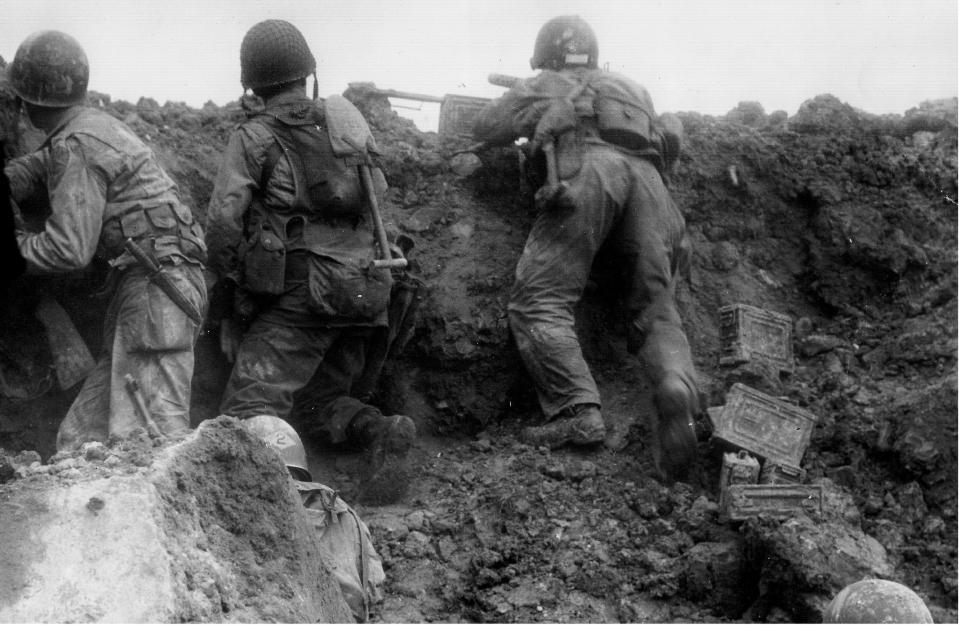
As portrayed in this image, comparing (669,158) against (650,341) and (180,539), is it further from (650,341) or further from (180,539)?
(180,539)

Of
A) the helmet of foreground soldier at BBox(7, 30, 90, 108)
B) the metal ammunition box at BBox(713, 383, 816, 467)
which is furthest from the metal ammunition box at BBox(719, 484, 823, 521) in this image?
the helmet of foreground soldier at BBox(7, 30, 90, 108)

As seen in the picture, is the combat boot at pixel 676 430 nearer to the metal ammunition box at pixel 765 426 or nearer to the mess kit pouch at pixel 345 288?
the metal ammunition box at pixel 765 426

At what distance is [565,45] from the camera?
10.3 m

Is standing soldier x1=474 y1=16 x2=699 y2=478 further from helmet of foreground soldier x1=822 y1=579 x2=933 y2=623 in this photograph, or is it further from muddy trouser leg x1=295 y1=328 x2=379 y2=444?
helmet of foreground soldier x1=822 y1=579 x2=933 y2=623

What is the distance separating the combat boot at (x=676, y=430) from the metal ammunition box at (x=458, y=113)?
2463 millimetres

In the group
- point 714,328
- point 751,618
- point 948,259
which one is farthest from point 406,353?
point 948,259

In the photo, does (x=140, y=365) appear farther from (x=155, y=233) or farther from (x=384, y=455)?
(x=384, y=455)

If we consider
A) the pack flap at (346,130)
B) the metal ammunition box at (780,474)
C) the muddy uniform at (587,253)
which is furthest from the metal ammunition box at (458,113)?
the metal ammunition box at (780,474)

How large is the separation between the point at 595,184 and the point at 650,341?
92 cm

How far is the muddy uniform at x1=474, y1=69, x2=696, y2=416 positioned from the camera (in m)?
9.48

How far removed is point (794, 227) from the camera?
11125 mm

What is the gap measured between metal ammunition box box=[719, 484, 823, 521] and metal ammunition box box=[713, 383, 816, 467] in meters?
0.38

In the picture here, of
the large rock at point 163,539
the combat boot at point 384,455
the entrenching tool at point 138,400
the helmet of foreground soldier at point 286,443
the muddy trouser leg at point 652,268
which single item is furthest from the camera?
the muddy trouser leg at point 652,268

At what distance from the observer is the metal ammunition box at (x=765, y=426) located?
30.1ft
